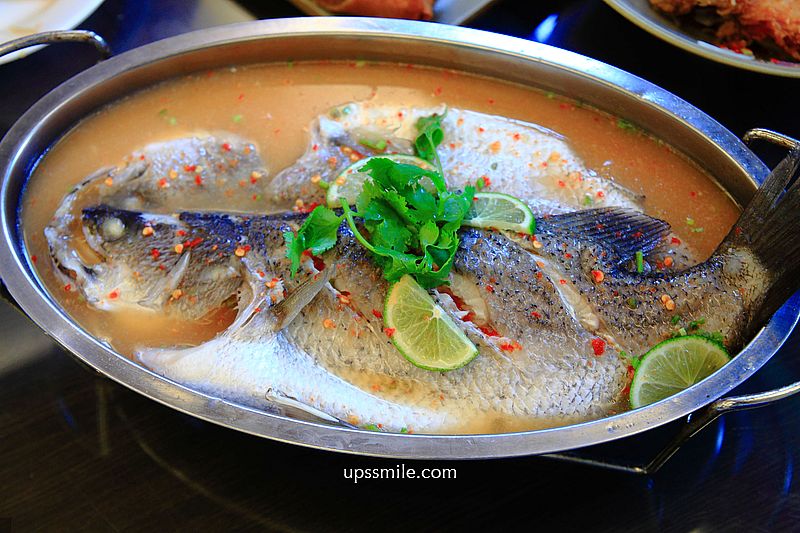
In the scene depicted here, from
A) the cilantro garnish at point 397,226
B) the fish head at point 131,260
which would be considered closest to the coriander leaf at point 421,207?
the cilantro garnish at point 397,226

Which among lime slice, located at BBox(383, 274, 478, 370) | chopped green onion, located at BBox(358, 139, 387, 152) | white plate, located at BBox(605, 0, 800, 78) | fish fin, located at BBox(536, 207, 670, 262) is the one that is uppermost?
white plate, located at BBox(605, 0, 800, 78)

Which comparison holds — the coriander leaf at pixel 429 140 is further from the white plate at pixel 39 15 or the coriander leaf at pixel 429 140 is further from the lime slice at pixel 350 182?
the white plate at pixel 39 15

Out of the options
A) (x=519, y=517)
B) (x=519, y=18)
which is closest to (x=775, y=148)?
(x=519, y=18)

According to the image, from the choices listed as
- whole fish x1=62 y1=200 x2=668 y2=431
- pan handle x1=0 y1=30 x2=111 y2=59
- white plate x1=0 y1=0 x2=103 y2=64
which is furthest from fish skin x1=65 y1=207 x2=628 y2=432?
white plate x1=0 y1=0 x2=103 y2=64

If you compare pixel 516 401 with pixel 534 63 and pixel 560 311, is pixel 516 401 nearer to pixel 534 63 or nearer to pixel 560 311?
pixel 560 311

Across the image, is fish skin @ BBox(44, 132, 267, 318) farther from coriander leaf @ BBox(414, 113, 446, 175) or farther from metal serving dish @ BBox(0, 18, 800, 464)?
coriander leaf @ BBox(414, 113, 446, 175)

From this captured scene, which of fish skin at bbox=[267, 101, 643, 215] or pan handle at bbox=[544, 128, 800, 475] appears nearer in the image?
pan handle at bbox=[544, 128, 800, 475]

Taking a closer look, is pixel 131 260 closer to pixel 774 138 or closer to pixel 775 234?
pixel 775 234
